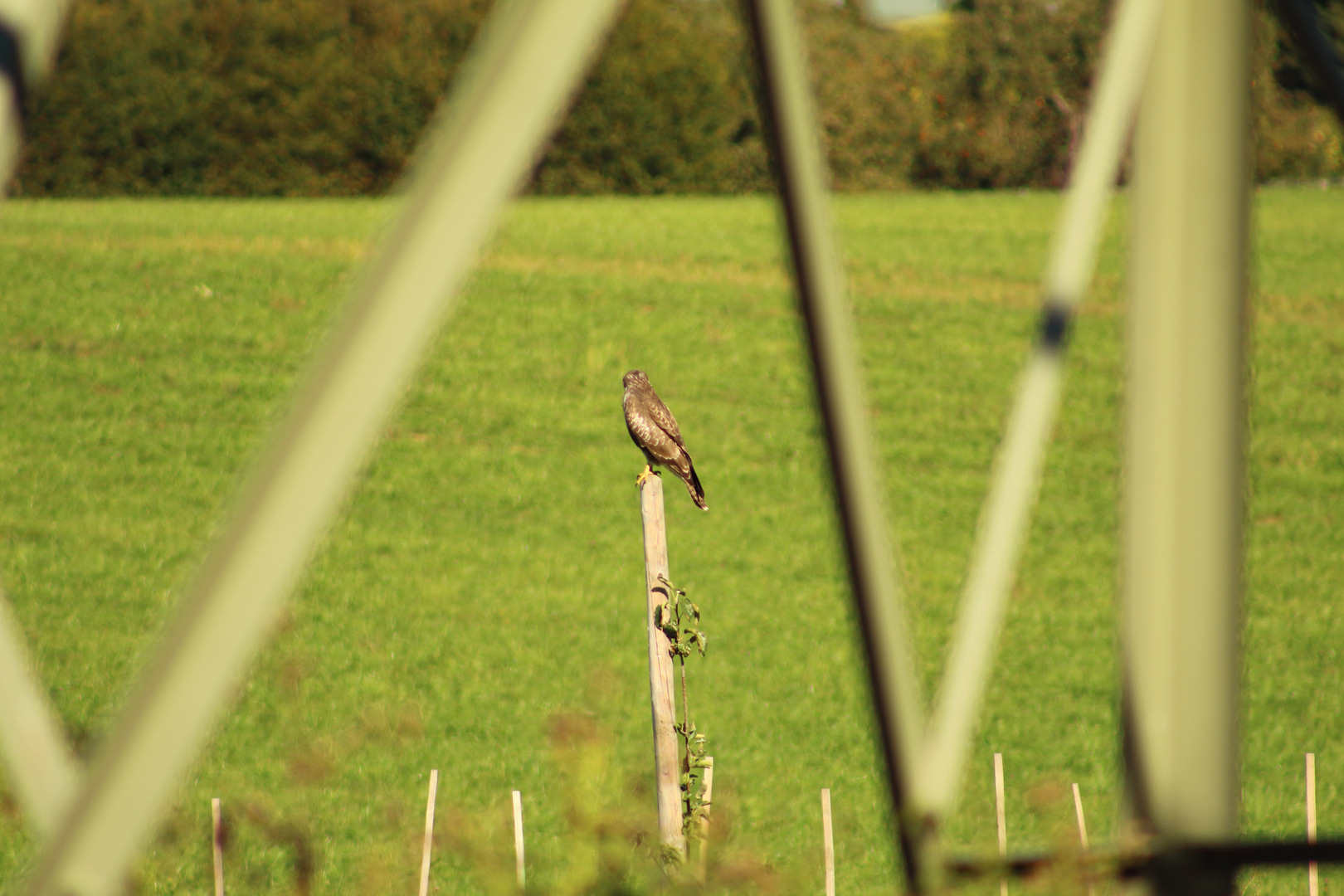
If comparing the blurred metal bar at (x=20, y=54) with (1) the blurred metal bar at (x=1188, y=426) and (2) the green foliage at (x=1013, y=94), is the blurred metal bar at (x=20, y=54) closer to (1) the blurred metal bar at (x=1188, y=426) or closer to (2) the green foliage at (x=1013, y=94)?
(1) the blurred metal bar at (x=1188, y=426)

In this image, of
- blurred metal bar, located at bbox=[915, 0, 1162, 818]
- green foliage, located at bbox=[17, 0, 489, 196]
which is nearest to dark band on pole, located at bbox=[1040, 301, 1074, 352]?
blurred metal bar, located at bbox=[915, 0, 1162, 818]

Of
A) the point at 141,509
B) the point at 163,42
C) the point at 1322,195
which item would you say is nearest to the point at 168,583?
the point at 141,509

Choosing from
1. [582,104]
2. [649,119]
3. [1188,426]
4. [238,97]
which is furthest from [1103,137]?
[649,119]

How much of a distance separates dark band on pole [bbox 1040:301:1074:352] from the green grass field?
1.65 ft

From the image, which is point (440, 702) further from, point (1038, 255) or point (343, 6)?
point (343, 6)

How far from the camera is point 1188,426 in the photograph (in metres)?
1.15

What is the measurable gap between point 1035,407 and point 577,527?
11536 millimetres

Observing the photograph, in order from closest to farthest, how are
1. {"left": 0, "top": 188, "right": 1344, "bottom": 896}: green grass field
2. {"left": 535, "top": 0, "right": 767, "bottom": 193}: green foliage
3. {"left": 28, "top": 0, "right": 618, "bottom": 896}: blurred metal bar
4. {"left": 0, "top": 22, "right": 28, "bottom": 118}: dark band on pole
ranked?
{"left": 28, "top": 0, "right": 618, "bottom": 896}: blurred metal bar, {"left": 0, "top": 22, "right": 28, "bottom": 118}: dark band on pole, {"left": 0, "top": 188, "right": 1344, "bottom": 896}: green grass field, {"left": 535, "top": 0, "right": 767, "bottom": 193}: green foliage

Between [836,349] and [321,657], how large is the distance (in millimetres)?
8983

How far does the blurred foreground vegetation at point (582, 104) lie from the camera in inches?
1257

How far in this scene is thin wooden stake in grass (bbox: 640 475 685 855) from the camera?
3.78 m

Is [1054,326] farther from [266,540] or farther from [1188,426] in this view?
[266,540]

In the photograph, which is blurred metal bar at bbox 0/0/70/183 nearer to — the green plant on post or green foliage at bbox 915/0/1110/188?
the green plant on post

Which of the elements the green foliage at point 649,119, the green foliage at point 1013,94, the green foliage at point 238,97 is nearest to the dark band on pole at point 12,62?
the green foliage at point 238,97
